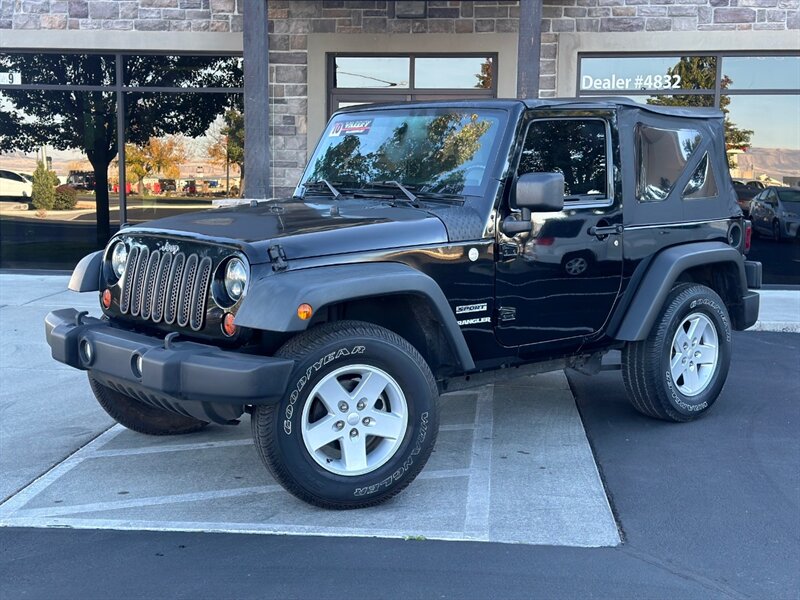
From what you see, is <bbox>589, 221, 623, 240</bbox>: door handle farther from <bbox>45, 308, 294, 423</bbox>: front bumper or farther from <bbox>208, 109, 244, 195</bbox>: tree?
<bbox>208, 109, 244, 195</bbox>: tree

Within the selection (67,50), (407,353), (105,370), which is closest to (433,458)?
(407,353)

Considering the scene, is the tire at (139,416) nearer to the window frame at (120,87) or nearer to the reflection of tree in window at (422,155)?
the reflection of tree in window at (422,155)

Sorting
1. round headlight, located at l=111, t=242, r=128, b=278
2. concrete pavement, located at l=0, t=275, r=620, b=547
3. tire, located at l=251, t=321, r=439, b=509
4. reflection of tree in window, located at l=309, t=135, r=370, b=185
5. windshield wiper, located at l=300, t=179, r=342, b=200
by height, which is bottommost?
concrete pavement, located at l=0, t=275, r=620, b=547

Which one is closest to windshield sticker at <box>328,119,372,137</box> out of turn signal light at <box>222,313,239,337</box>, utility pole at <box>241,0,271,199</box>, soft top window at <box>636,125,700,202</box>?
soft top window at <box>636,125,700,202</box>

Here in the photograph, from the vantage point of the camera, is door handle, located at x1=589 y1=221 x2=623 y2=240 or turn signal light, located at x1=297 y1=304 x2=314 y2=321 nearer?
turn signal light, located at x1=297 y1=304 x2=314 y2=321

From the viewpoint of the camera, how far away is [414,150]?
17.5 feet

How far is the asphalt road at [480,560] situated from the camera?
3.64 m

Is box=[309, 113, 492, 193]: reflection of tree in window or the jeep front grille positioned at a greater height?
box=[309, 113, 492, 193]: reflection of tree in window

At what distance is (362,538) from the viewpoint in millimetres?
4129

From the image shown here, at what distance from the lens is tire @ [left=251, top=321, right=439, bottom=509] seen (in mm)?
4184

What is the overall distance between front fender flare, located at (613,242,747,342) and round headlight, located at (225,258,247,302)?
2.42 meters

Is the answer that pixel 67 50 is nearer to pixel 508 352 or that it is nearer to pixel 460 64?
pixel 460 64

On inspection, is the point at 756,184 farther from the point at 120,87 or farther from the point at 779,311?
the point at 120,87

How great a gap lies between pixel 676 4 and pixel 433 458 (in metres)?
8.21
